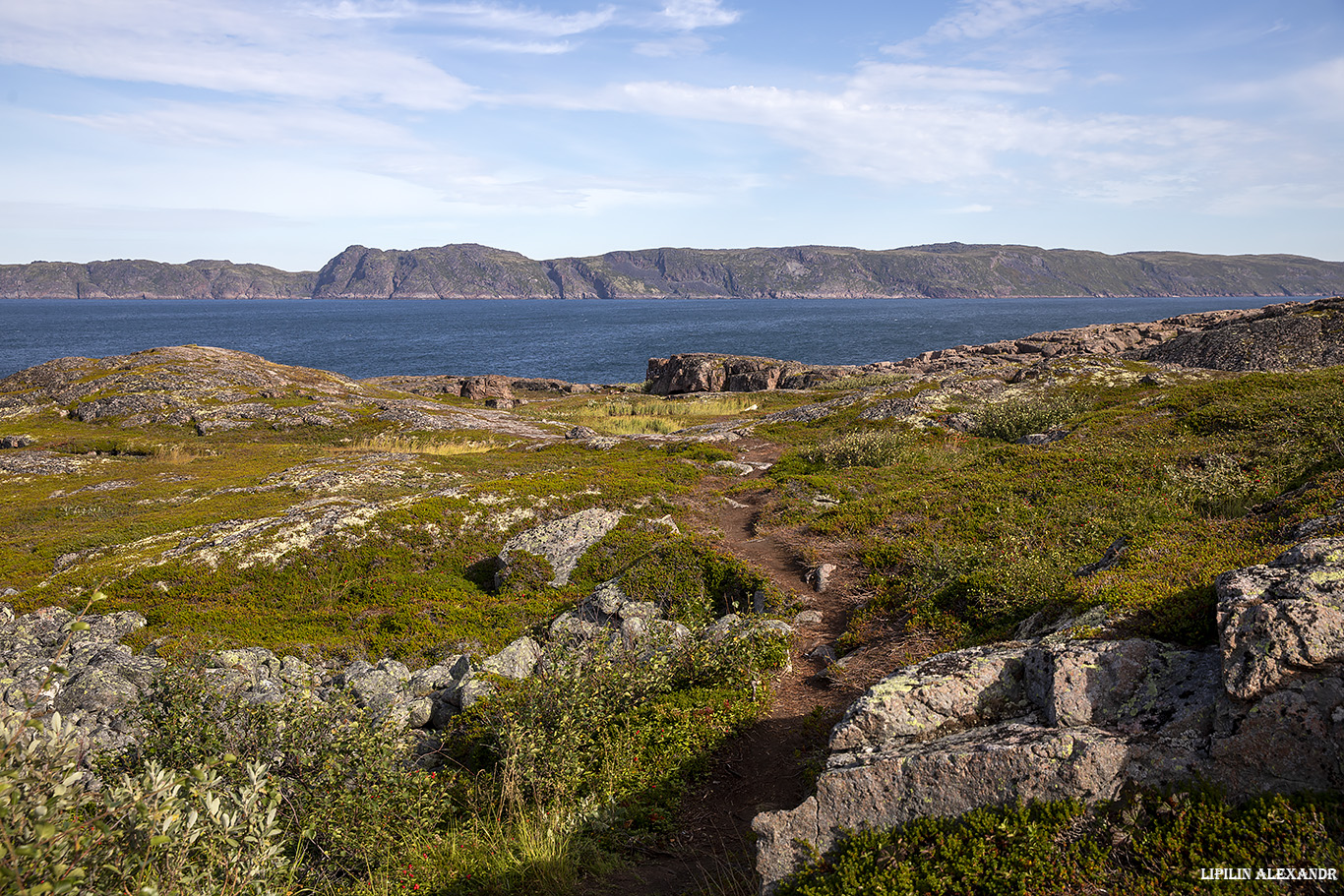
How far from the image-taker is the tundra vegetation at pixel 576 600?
17.1 feet

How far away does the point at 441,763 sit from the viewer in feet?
34.8

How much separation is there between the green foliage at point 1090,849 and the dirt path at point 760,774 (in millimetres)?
1570

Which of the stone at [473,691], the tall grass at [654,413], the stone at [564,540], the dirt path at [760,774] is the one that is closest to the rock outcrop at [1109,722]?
the dirt path at [760,774]

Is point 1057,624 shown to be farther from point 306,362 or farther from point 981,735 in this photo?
point 306,362

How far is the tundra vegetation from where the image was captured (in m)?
5.23

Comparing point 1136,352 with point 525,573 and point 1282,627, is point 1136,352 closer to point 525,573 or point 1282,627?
point 525,573

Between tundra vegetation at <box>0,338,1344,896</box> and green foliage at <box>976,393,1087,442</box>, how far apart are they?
0.94 ft

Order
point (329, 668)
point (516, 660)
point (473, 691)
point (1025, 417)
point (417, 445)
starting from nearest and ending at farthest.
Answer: point (473, 691) → point (516, 660) → point (329, 668) → point (1025, 417) → point (417, 445)

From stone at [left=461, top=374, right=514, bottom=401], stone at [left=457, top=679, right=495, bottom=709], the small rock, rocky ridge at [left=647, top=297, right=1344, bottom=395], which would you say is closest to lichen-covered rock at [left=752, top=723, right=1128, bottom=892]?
stone at [left=457, top=679, right=495, bottom=709]

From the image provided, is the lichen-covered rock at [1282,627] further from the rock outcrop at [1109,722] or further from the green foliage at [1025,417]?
the green foliage at [1025,417]

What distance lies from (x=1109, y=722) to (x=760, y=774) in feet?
15.1

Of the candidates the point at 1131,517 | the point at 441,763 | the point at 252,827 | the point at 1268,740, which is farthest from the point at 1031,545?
the point at 252,827

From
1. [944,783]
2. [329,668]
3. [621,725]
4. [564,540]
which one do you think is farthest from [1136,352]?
[329,668]

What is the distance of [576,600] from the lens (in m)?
17.5
